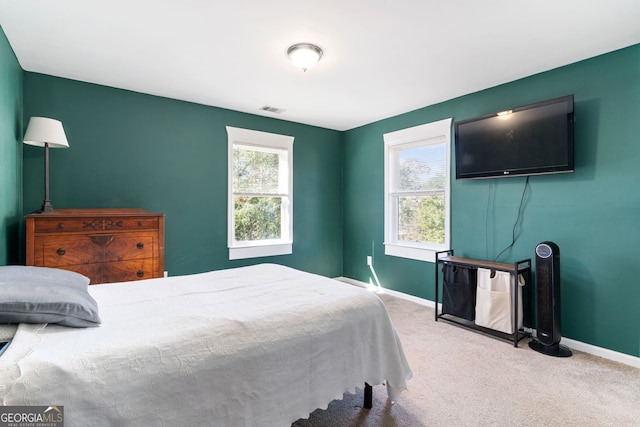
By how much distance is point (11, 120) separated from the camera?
2.55 m

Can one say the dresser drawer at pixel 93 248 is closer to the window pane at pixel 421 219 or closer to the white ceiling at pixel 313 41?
the white ceiling at pixel 313 41

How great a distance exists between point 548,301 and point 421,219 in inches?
68.7

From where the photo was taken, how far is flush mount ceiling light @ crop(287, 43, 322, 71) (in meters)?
2.48

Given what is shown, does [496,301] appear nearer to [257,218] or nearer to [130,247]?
[257,218]

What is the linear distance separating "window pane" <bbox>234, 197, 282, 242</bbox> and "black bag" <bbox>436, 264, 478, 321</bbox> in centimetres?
239

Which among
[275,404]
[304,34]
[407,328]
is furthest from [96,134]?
[407,328]

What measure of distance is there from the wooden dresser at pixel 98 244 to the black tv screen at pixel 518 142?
3227mm

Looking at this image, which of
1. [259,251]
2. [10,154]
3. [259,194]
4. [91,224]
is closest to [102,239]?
[91,224]

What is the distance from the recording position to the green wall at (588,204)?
8.29 ft

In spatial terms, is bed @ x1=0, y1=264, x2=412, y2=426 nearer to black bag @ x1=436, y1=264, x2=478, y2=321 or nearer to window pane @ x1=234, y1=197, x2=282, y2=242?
black bag @ x1=436, y1=264, x2=478, y2=321

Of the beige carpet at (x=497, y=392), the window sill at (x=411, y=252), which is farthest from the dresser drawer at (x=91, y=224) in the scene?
the window sill at (x=411, y=252)

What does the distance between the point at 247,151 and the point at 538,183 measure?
11.2 ft

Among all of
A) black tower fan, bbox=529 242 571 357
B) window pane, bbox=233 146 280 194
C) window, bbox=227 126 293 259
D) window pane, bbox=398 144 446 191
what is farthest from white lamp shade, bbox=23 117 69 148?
black tower fan, bbox=529 242 571 357

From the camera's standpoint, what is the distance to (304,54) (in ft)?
8.23
